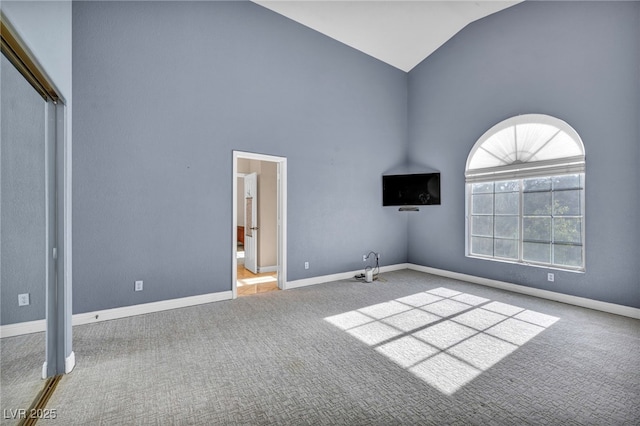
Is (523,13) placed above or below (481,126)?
above

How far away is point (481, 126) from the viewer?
5203 mm

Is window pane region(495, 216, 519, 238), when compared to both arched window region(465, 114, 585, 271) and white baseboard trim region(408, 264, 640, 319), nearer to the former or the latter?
arched window region(465, 114, 585, 271)

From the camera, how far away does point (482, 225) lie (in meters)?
5.32

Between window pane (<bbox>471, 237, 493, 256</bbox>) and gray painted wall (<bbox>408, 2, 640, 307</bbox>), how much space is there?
7.6 inches

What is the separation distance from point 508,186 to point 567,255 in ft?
4.38

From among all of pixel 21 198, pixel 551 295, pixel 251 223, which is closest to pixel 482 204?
pixel 551 295

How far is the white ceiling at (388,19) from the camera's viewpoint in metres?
4.70

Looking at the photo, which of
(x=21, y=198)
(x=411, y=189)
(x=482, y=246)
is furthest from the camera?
(x=411, y=189)

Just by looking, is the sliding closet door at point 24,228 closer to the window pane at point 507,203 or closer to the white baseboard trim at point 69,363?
the white baseboard trim at point 69,363

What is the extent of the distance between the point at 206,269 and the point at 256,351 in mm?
1777

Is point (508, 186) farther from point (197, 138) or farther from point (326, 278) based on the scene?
point (197, 138)

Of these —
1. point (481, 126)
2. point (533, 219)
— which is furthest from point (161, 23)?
point (533, 219)

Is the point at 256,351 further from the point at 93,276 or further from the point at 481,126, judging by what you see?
the point at 481,126

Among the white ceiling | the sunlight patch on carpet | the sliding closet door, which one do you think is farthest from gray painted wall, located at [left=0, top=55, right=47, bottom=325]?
the white ceiling
